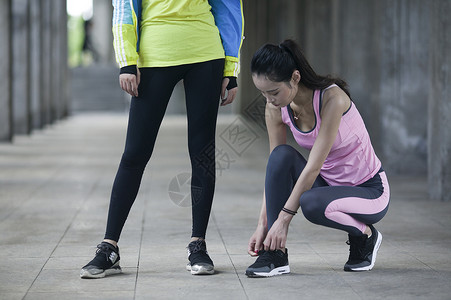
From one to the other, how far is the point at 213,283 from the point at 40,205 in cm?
327

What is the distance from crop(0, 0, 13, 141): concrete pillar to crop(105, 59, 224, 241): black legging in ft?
36.2

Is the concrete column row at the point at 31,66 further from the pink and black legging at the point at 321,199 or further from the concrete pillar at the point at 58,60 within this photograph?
the pink and black legging at the point at 321,199

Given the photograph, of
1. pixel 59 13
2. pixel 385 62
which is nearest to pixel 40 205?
pixel 385 62

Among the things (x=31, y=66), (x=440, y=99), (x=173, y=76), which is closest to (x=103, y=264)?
(x=173, y=76)

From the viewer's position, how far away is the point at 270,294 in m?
3.59

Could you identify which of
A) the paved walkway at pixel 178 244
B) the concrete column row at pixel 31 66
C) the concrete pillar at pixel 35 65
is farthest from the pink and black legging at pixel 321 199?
the concrete pillar at pixel 35 65

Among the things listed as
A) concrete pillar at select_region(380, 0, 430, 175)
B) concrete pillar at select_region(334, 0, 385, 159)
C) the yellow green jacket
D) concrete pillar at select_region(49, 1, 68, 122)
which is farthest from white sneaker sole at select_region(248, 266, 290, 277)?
concrete pillar at select_region(49, 1, 68, 122)

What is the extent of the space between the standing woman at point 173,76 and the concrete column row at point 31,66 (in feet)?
36.2

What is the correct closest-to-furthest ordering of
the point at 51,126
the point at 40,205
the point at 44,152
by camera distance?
the point at 40,205
the point at 44,152
the point at 51,126

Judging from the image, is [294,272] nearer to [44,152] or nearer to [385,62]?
[385,62]

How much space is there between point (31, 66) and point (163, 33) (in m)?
15.8

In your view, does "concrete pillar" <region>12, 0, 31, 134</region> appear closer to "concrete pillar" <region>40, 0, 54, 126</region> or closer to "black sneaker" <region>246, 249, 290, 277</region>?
"concrete pillar" <region>40, 0, 54, 126</region>

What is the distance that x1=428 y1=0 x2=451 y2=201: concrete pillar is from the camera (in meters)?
6.84

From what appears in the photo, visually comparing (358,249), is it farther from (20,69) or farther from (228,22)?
(20,69)
